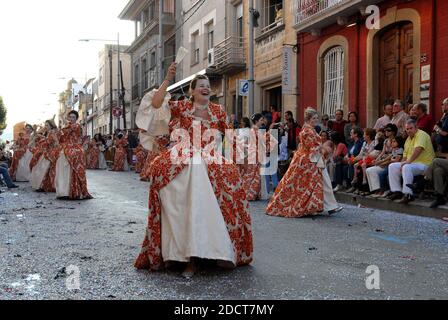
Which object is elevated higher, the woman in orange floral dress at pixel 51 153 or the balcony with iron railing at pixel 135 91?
the balcony with iron railing at pixel 135 91

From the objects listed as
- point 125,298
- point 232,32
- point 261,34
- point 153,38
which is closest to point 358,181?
point 125,298

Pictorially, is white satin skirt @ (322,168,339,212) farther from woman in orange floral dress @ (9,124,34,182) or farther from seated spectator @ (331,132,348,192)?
woman in orange floral dress @ (9,124,34,182)

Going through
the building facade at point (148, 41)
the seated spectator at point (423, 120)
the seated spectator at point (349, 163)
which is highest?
the building facade at point (148, 41)

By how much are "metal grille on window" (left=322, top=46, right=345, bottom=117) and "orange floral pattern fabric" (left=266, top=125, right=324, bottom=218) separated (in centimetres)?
746

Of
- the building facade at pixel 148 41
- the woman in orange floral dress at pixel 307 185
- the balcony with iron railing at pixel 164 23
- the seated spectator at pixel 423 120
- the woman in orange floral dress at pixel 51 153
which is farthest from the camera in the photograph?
the building facade at pixel 148 41

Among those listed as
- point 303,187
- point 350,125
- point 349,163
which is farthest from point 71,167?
point 350,125

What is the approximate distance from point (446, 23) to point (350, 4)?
10.3 ft

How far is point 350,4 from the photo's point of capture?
48.7 ft

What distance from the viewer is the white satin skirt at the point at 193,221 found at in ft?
15.9

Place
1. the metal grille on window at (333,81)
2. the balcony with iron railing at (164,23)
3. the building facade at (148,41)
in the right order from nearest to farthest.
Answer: the metal grille on window at (333,81), the balcony with iron railing at (164,23), the building facade at (148,41)

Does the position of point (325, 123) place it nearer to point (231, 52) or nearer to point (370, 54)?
point (370, 54)

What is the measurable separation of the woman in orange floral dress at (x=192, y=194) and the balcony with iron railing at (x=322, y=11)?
10.5 metres

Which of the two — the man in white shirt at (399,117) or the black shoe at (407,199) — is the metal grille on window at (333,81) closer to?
the man in white shirt at (399,117)

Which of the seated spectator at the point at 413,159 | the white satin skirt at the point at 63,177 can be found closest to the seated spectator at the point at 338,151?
the seated spectator at the point at 413,159
